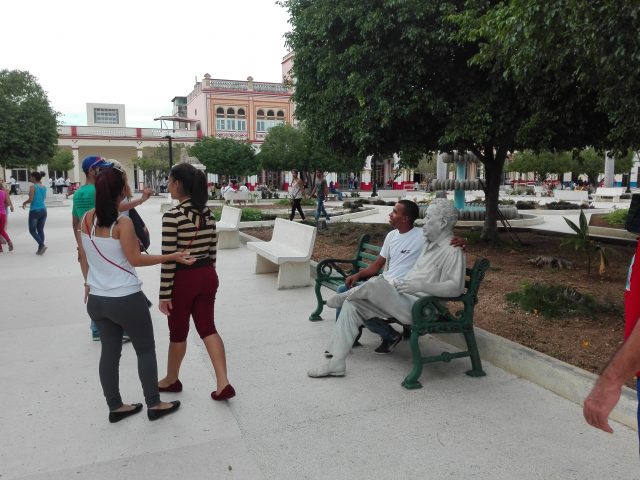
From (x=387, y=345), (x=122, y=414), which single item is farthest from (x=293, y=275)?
(x=122, y=414)

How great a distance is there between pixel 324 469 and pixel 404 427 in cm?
65

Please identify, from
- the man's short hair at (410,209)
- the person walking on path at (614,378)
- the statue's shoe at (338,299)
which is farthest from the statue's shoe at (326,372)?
the person walking on path at (614,378)

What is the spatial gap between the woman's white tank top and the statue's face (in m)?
2.17

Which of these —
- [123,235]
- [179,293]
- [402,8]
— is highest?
[402,8]

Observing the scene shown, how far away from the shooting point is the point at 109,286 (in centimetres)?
307

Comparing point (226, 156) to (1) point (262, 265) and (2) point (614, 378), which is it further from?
(2) point (614, 378)

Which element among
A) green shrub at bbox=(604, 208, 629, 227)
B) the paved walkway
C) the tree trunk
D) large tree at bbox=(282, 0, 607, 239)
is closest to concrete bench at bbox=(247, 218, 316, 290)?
the paved walkway

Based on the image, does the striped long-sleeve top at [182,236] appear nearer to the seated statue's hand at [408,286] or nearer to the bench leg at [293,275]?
the seated statue's hand at [408,286]

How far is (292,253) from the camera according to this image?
23.0 ft

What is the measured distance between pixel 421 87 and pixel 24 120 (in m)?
15.8

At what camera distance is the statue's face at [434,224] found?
13.3 ft

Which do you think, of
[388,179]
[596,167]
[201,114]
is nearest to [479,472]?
[596,167]

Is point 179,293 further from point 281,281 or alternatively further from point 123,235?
point 281,281

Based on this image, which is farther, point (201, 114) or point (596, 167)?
point (201, 114)
